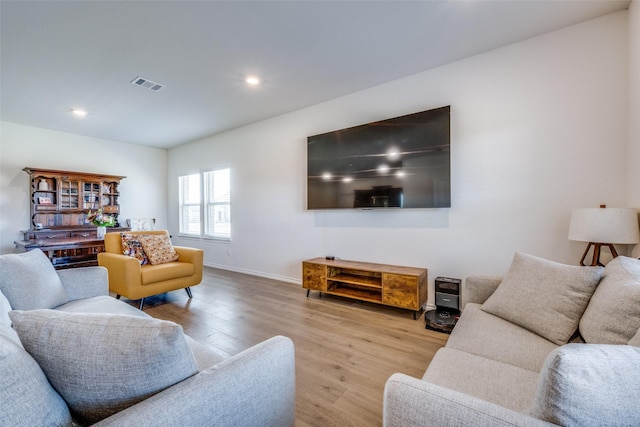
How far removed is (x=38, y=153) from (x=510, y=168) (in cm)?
708

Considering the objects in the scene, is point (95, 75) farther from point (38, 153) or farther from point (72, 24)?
point (38, 153)

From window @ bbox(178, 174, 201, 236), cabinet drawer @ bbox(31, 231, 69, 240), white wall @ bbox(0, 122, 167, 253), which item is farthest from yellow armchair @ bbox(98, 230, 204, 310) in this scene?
A: white wall @ bbox(0, 122, 167, 253)

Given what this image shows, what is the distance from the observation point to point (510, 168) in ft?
8.44

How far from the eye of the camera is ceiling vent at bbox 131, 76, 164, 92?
316cm

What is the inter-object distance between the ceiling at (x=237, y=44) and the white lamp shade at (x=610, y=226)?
1617 mm

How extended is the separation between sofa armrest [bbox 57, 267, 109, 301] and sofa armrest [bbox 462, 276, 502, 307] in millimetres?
2919

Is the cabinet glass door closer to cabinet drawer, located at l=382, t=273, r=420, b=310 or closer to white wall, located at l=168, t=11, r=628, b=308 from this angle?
white wall, located at l=168, t=11, r=628, b=308

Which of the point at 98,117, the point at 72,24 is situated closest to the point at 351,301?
the point at 72,24

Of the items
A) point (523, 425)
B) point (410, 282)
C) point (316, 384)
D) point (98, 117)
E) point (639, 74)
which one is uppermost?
point (98, 117)

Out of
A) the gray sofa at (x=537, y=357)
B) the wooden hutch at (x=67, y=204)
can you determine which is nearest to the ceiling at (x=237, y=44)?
the wooden hutch at (x=67, y=204)

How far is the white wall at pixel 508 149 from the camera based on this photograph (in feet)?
7.31

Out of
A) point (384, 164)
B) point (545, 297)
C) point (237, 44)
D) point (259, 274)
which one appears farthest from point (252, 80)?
point (545, 297)

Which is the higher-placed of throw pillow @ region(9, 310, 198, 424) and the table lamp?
the table lamp

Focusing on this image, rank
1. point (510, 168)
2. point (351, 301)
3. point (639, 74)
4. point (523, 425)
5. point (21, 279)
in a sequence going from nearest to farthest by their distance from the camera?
point (523, 425)
point (21, 279)
point (639, 74)
point (510, 168)
point (351, 301)
